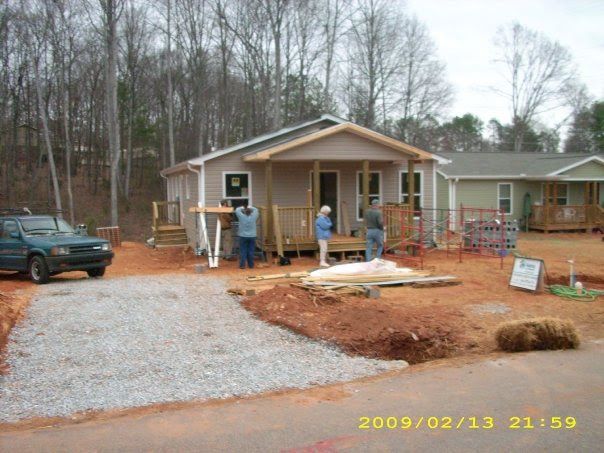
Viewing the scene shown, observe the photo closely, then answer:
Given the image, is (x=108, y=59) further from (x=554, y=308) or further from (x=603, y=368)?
(x=603, y=368)

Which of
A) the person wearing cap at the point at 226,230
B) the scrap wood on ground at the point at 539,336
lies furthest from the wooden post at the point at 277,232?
the scrap wood on ground at the point at 539,336

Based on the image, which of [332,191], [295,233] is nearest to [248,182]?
[295,233]

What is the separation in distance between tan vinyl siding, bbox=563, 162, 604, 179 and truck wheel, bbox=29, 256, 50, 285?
79.6ft

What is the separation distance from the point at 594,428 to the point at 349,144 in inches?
528

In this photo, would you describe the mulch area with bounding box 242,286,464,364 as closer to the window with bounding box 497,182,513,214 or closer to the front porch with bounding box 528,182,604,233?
the front porch with bounding box 528,182,604,233

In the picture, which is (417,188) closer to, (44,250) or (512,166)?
(512,166)

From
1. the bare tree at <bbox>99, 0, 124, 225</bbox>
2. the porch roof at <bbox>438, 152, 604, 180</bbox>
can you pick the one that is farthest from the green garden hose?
the bare tree at <bbox>99, 0, 124, 225</bbox>

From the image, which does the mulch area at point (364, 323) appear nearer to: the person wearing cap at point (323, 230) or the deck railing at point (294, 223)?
the person wearing cap at point (323, 230)

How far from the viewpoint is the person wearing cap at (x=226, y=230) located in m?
17.5

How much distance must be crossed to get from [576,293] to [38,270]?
11.7 metres

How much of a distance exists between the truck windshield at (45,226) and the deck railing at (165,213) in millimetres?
6824

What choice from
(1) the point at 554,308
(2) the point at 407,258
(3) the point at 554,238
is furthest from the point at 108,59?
(1) the point at 554,308

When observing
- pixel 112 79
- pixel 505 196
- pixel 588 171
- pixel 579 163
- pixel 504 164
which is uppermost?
pixel 112 79
